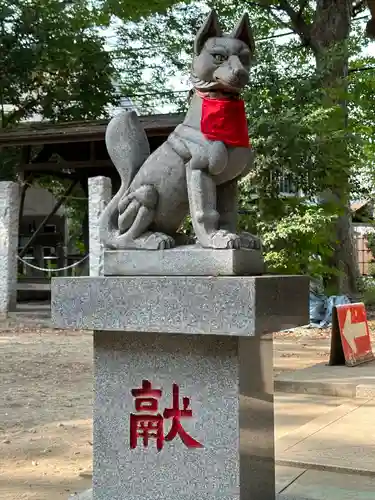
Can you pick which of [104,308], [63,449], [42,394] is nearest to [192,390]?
[104,308]

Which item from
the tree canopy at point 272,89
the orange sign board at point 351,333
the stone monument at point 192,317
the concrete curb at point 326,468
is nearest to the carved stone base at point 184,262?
the stone monument at point 192,317

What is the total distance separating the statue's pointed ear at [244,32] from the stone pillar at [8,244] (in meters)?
11.0

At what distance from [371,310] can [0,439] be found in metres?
11.7

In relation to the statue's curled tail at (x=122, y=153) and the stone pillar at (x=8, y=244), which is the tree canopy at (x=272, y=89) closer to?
the stone pillar at (x=8, y=244)

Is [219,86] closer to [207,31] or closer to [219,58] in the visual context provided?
[219,58]

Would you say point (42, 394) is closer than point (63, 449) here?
No

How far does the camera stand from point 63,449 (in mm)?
5156

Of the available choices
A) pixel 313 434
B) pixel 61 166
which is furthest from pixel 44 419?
pixel 61 166

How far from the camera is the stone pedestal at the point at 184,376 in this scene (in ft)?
10.2

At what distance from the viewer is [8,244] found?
13.8 metres

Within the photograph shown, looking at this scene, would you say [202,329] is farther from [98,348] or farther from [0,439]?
[0,439]

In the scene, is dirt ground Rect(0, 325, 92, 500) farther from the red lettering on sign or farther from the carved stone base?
the carved stone base

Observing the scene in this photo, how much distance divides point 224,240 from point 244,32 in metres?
1.14

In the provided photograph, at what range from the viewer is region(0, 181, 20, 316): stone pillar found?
1380cm
